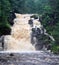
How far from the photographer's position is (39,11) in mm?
62719

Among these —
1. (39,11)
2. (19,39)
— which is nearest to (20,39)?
(19,39)

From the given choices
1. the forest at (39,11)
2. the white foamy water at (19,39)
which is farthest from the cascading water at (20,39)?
the forest at (39,11)

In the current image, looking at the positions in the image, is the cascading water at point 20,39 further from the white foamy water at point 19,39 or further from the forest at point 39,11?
A: the forest at point 39,11

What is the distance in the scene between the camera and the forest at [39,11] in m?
35.8

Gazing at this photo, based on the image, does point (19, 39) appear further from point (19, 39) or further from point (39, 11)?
point (39, 11)

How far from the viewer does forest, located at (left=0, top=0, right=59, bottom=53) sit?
35781 millimetres

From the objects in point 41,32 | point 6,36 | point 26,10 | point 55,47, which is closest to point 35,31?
point 41,32

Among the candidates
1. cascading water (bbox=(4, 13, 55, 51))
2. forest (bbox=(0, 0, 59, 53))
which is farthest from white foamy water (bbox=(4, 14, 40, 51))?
forest (bbox=(0, 0, 59, 53))

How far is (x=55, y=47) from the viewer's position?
33.0m

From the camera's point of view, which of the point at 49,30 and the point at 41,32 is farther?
the point at 49,30

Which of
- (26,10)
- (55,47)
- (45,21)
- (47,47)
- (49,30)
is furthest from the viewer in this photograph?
(26,10)

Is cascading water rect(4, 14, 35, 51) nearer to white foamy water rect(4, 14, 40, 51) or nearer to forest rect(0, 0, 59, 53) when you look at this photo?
white foamy water rect(4, 14, 40, 51)

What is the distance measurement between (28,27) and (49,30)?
3038 millimetres

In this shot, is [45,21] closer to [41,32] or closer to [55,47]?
[41,32]
